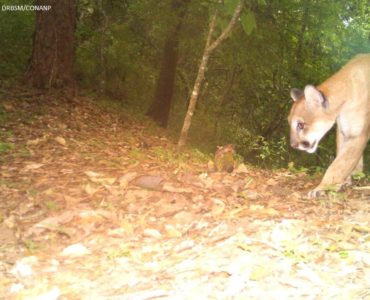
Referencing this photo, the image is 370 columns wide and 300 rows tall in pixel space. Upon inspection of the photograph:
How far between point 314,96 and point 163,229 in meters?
2.47

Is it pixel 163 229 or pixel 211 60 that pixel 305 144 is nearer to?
pixel 163 229

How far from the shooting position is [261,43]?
1356 cm

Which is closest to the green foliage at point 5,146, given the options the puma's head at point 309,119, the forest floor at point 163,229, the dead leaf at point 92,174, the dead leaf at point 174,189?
the forest floor at point 163,229

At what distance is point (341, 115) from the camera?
5.88 meters

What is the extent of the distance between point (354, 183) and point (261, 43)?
26.3 ft

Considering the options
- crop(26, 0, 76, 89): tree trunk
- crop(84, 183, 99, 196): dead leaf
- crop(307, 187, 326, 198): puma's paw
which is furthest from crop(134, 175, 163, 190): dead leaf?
crop(26, 0, 76, 89): tree trunk

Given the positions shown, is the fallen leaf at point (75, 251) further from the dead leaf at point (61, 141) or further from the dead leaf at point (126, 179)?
the dead leaf at point (61, 141)

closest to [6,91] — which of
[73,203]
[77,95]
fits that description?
[77,95]

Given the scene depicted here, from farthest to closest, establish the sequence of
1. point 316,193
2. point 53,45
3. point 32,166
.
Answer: point 53,45 → point 32,166 → point 316,193

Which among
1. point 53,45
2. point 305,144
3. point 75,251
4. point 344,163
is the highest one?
point 53,45

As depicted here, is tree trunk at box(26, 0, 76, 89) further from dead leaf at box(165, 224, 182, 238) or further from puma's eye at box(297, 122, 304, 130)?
dead leaf at box(165, 224, 182, 238)

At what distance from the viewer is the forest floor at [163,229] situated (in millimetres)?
3406

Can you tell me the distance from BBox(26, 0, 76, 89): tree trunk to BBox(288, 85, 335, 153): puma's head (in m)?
5.16

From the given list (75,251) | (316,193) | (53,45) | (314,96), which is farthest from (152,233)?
(53,45)
